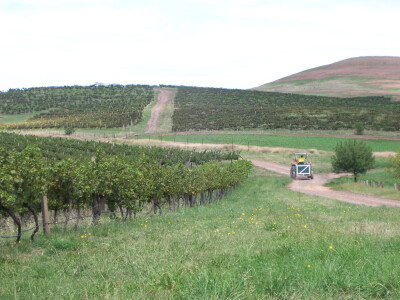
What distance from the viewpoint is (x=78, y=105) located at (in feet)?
360

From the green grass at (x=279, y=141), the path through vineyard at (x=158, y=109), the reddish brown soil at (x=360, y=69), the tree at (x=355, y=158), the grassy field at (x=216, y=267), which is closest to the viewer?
the grassy field at (x=216, y=267)

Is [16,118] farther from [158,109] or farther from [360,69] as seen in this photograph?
[360,69]

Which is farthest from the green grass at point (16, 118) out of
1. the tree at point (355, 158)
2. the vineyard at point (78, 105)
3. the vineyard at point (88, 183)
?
the tree at point (355, 158)

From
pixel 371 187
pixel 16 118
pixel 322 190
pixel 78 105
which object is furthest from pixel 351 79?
pixel 322 190

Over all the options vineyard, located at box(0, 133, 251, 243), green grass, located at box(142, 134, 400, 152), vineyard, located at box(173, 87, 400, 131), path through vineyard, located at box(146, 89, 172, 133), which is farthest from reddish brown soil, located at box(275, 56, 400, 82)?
vineyard, located at box(0, 133, 251, 243)

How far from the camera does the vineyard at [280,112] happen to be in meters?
79.3

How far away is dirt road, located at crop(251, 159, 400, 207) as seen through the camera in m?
25.9

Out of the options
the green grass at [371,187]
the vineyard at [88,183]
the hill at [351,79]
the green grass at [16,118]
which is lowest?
the green grass at [371,187]

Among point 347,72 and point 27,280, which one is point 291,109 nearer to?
point 347,72

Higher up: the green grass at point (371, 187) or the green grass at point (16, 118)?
the green grass at point (16, 118)

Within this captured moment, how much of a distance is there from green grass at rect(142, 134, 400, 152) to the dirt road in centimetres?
1118

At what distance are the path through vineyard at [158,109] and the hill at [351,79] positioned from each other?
45.1 meters

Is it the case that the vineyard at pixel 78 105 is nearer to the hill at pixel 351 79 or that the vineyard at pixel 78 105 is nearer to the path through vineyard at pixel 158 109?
the path through vineyard at pixel 158 109

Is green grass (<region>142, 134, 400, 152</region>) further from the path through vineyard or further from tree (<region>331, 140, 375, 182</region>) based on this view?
tree (<region>331, 140, 375, 182</region>)
